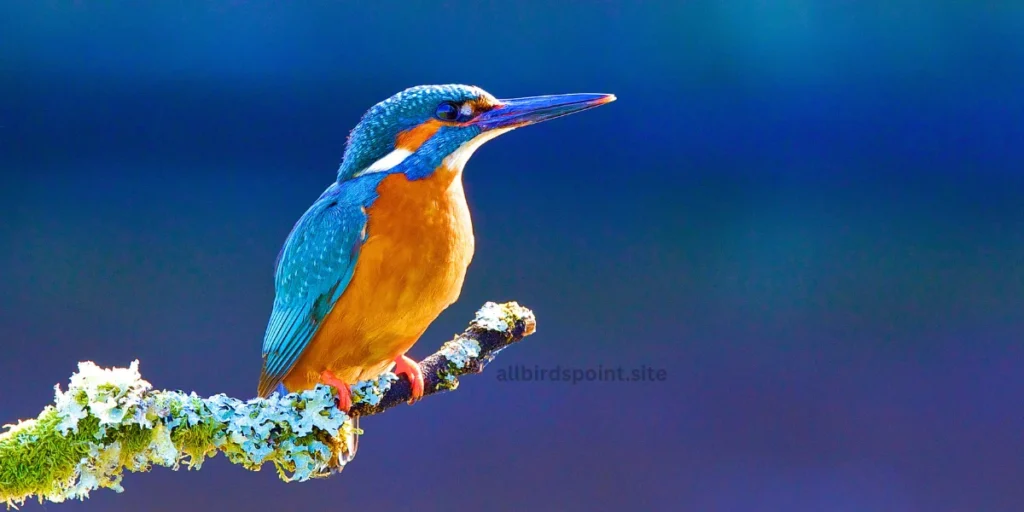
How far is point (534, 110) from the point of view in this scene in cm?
132

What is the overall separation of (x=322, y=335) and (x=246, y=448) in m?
0.23

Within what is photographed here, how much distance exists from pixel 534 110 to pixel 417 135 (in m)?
0.19

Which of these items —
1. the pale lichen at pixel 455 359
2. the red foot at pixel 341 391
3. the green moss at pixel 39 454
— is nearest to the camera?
the green moss at pixel 39 454

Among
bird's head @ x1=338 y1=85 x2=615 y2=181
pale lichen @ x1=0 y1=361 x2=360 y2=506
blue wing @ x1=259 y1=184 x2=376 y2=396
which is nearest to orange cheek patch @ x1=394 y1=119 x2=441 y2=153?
bird's head @ x1=338 y1=85 x2=615 y2=181

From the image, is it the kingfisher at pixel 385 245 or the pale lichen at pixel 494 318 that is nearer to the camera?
the kingfisher at pixel 385 245

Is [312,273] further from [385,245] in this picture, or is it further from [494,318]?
[494,318]

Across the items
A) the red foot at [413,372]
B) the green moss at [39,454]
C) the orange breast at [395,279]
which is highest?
the orange breast at [395,279]

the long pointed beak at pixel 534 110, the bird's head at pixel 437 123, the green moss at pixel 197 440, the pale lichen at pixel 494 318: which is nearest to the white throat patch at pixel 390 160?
the bird's head at pixel 437 123

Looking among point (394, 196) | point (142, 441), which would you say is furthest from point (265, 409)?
point (394, 196)

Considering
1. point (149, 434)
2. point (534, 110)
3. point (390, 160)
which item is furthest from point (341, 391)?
point (534, 110)

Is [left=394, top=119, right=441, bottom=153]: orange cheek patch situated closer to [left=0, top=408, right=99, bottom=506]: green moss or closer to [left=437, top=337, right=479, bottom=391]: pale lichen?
[left=437, top=337, right=479, bottom=391]: pale lichen

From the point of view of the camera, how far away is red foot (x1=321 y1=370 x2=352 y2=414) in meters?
1.22

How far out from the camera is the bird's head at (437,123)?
51.2 inches

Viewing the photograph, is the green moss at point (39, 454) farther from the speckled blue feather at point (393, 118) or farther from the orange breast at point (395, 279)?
the speckled blue feather at point (393, 118)
